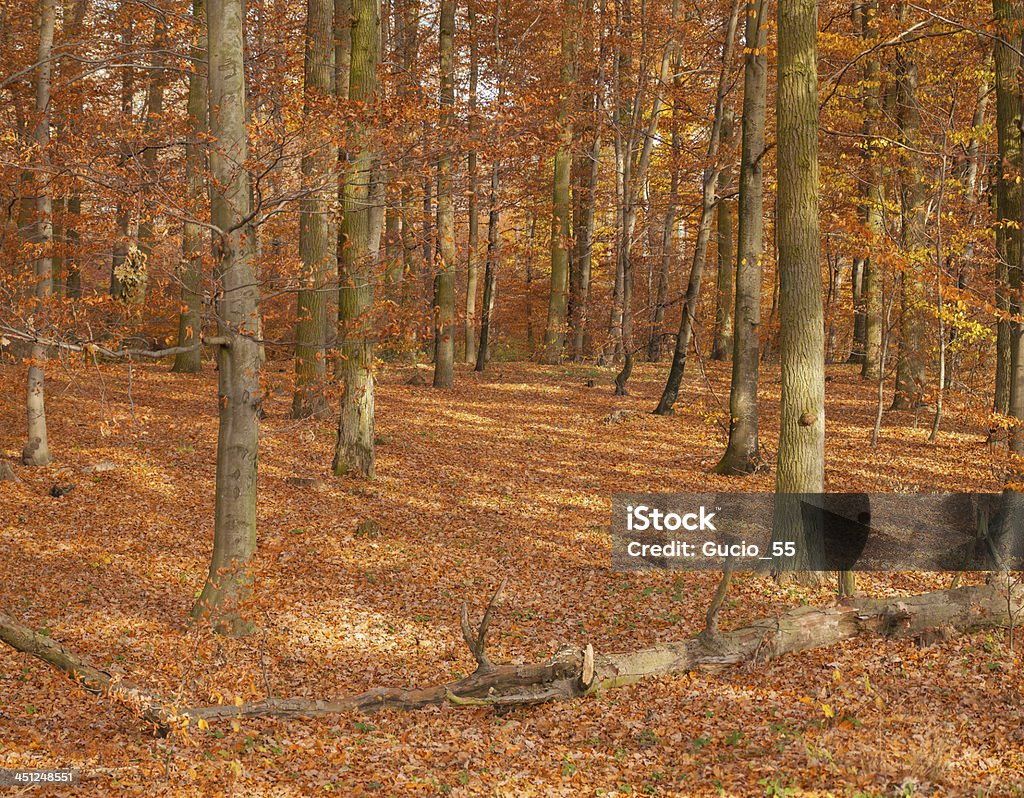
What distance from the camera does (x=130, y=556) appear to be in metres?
10.7

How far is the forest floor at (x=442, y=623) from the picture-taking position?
6105mm

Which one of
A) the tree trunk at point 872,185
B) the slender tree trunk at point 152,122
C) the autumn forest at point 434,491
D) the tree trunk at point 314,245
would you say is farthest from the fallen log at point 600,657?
the tree trunk at point 872,185

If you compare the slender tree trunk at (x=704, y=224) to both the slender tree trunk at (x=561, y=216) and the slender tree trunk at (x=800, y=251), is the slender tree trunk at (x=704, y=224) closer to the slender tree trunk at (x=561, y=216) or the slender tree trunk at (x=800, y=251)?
the slender tree trunk at (x=561, y=216)

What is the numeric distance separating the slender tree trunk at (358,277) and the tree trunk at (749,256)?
5.57 meters

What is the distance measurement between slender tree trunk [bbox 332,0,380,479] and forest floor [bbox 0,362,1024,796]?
497 millimetres

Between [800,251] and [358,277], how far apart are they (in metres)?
6.50

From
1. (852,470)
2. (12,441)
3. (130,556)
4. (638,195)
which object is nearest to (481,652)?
(130,556)

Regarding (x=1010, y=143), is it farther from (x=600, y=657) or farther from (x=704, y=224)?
(x=600, y=657)

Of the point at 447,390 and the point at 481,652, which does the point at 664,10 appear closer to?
the point at 447,390

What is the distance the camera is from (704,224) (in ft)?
55.3

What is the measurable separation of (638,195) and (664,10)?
492 centimetres

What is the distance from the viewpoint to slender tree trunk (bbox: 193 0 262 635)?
8.17m

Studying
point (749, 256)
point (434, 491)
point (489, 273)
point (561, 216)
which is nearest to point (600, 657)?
point (434, 491)

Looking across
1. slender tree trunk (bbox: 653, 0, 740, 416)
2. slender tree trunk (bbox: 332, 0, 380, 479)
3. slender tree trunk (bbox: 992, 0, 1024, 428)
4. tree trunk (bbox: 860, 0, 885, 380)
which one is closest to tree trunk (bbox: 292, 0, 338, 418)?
slender tree trunk (bbox: 332, 0, 380, 479)
